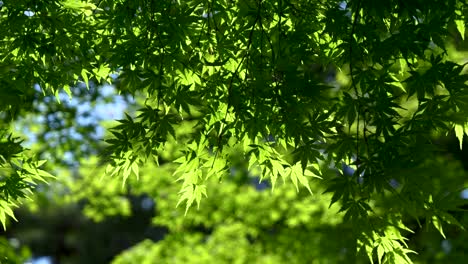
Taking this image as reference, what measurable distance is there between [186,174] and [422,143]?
1236 millimetres

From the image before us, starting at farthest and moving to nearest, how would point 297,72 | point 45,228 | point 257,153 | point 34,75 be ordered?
point 45,228 → point 34,75 → point 257,153 → point 297,72

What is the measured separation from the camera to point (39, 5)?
3.06 metres

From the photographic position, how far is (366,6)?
254cm

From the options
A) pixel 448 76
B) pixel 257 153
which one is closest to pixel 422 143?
pixel 448 76

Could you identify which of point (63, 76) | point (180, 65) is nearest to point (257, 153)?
point (180, 65)

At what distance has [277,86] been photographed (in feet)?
9.07

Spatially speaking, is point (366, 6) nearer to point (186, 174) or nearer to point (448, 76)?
point (448, 76)

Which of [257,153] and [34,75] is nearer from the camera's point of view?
[257,153]

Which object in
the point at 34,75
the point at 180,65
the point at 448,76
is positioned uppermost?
the point at 34,75

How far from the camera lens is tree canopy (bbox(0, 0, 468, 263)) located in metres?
2.53

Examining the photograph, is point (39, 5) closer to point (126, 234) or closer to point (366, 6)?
point (366, 6)

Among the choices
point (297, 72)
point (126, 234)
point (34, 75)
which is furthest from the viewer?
point (126, 234)

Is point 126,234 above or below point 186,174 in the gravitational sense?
above

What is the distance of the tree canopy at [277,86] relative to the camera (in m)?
2.53
